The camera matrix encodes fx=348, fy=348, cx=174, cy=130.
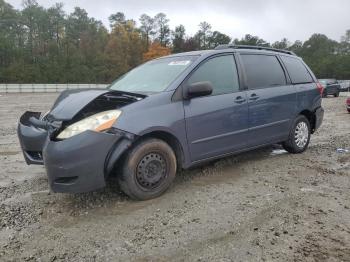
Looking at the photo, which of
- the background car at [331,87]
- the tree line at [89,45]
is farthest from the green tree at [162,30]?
the background car at [331,87]

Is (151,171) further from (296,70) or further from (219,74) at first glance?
(296,70)

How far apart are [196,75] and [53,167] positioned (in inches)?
80.5

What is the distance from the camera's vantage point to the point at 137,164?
378 cm

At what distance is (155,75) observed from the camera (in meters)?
4.71

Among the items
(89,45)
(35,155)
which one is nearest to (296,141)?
(35,155)

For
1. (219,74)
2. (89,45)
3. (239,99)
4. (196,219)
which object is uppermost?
(89,45)

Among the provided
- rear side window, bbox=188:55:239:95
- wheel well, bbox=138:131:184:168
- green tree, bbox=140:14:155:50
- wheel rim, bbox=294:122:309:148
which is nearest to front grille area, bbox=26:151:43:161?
wheel well, bbox=138:131:184:168

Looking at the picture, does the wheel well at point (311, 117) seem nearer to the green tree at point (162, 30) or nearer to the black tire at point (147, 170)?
the black tire at point (147, 170)

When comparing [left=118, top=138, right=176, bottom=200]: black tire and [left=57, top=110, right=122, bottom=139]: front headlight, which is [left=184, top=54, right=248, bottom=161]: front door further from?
[left=57, top=110, right=122, bottom=139]: front headlight

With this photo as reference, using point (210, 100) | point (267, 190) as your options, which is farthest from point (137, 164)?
point (267, 190)

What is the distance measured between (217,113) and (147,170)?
3.98ft

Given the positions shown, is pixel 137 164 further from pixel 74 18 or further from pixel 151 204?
pixel 74 18

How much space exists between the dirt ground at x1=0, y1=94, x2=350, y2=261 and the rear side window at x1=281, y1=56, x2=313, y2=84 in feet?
5.28

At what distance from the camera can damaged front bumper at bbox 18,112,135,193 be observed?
11.3 feet
